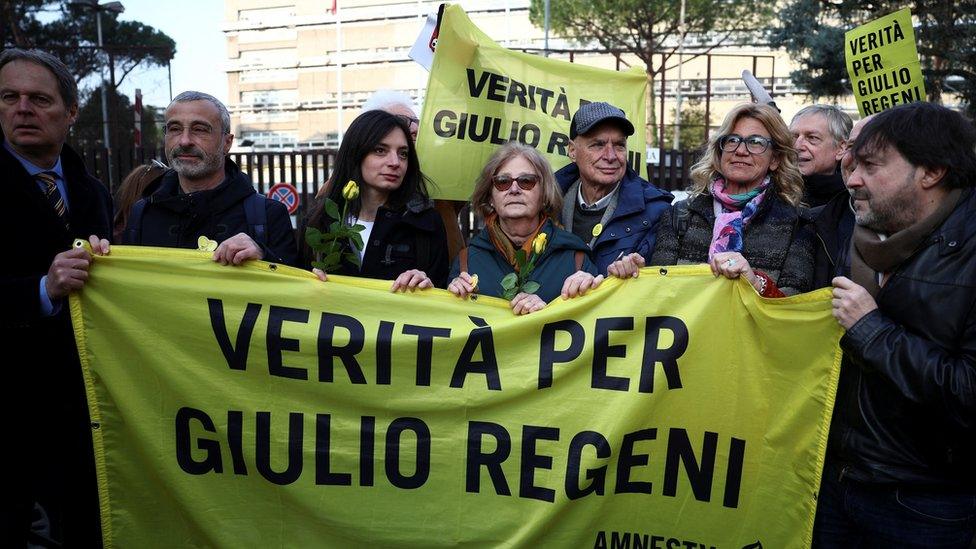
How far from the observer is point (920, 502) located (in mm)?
2598

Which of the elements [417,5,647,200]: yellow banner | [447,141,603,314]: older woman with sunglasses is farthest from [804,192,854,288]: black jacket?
[417,5,647,200]: yellow banner

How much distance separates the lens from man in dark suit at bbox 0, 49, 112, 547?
3.09 m

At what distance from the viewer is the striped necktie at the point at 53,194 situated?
3.35m

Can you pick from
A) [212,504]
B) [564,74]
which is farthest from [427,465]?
[564,74]

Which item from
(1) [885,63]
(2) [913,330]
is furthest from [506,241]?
(1) [885,63]

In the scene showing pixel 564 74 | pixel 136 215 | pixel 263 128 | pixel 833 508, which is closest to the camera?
pixel 833 508

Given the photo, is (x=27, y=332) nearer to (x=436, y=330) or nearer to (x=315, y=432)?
(x=315, y=432)

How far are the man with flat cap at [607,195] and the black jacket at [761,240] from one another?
0.22 m

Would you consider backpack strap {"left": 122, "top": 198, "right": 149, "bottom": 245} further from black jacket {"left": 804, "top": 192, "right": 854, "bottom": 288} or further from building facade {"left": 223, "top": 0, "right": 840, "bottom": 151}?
building facade {"left": 223, "top": 0, "right": 840, "bottom": 151}

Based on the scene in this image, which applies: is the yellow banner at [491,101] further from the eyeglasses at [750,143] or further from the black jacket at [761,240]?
the eyeglasses at [750,143]

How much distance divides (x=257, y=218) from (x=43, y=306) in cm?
92

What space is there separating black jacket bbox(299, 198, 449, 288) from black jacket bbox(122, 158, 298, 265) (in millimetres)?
224

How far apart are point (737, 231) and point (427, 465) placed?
1.56m

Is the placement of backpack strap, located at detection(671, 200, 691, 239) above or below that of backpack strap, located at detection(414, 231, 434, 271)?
above
